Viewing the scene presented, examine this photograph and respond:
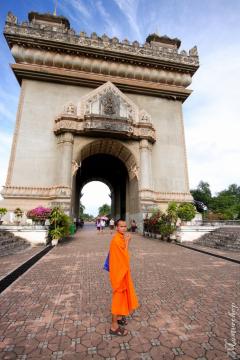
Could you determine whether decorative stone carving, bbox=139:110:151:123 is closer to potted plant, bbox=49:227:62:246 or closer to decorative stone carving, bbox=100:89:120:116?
decorative stone carving, bbox=100:89:120:116

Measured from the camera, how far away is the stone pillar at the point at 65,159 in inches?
682

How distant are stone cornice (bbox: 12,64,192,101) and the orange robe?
20.9 m

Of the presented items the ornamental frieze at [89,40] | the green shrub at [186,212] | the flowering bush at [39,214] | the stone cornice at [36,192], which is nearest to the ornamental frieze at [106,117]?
the stone cornice at [36,192]

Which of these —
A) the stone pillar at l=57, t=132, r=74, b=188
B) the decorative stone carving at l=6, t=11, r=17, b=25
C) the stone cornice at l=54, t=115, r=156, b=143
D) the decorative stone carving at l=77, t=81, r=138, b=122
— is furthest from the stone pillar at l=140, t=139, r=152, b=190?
the decorative stone carving at l=6, t=11, r=17, b=25

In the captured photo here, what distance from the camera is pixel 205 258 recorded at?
8.10 meters

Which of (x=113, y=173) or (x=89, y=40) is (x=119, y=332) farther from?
(x=113, y=173)

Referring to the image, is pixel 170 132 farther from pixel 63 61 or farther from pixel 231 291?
pixel 231 291

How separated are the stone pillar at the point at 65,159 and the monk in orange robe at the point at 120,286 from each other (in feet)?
48.2

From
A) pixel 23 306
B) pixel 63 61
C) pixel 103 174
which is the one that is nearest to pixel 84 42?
pixel 63 61

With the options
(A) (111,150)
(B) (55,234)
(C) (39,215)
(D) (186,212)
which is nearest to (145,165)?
(A) (111,150)

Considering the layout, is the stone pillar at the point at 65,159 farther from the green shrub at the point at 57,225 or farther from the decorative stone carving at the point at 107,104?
the green shrub at the point at 57,225

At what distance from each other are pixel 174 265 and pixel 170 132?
56.5 feet

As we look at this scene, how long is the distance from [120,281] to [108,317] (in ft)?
2.99

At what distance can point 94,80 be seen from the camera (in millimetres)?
20969
